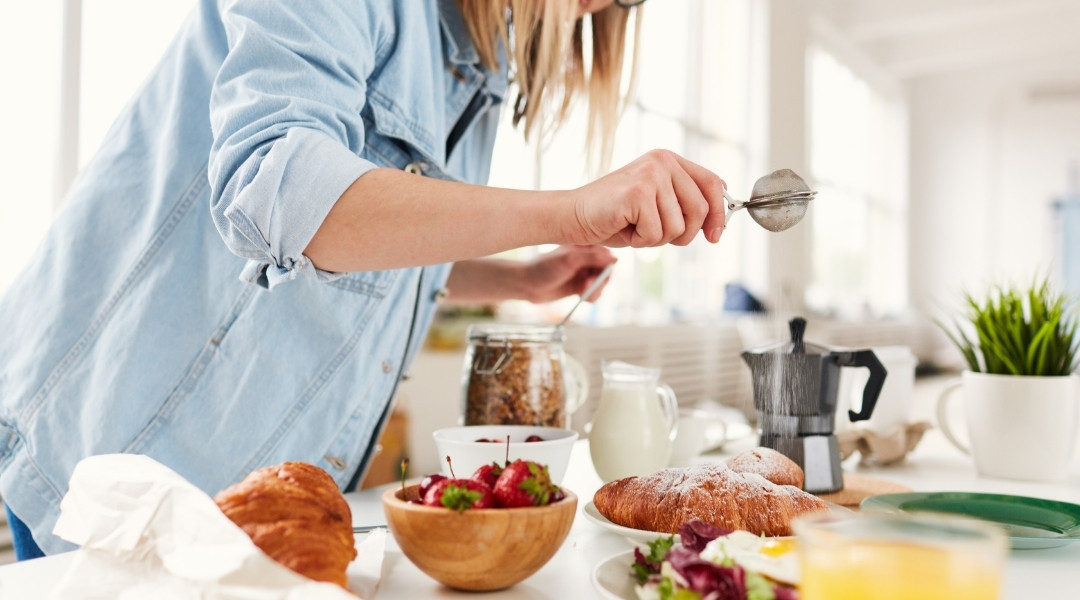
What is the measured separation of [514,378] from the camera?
111 cm

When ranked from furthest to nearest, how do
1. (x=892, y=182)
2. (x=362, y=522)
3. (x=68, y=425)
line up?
(x=892, y=182) < (x=68, y=425) < (x=362, y=522)

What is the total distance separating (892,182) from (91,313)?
29.5 feet

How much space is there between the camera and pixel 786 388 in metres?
1.11

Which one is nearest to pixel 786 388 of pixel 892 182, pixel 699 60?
pixel 699 60

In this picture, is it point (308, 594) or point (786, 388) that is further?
point (786, 388)

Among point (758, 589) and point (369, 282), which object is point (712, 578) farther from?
point (369, 282)

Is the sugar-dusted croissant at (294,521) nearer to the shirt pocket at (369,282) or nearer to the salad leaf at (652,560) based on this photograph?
the salad leaf at (652,560)

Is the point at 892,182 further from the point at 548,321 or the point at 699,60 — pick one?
the point at 548,321

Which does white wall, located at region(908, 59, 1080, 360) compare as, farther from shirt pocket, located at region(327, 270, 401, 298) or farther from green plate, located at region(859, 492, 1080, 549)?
shirt pocket, located at region(327, 270, 401, 298)

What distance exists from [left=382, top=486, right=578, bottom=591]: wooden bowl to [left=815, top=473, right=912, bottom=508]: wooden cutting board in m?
0.53

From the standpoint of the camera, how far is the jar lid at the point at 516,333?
1119 mm

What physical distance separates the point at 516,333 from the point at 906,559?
0.74 meters

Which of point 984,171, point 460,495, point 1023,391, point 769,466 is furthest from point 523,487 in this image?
point 984,171

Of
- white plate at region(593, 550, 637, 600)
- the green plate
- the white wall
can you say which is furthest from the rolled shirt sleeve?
the white wall
